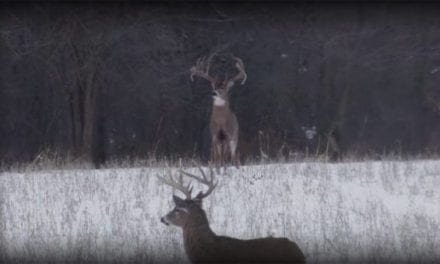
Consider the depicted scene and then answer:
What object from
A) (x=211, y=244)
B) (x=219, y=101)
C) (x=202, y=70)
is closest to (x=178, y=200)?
(x=211, y=244)

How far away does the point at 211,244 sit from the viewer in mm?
7555

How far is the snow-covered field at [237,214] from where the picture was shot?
7516 millimetres

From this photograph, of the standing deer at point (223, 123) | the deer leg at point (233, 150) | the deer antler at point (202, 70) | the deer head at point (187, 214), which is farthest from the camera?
the deer antler at point (202, 70)

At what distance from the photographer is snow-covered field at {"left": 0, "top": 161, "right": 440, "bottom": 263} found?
7516 millimetres

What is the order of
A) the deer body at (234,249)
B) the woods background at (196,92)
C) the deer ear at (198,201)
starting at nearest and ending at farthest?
the deer body at (234,249) → the deer ear at (198,201) → the woods background at (196,92)

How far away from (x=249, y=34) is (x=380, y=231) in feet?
29.1

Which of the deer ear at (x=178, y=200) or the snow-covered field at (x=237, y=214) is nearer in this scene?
the snow-covered field at (x=237, y=214)

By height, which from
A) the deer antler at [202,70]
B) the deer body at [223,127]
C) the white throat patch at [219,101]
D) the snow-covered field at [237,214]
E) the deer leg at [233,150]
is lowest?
the snow-covered field at [237,214]

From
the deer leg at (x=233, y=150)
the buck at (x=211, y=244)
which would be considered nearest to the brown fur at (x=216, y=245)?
the buck at (x=211, y=244)

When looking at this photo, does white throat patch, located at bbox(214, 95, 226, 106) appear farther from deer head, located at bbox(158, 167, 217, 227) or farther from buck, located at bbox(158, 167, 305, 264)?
deer head, located at bbox(158, 167, 217, 227)

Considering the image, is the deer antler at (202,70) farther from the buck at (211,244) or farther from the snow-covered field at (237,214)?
the buck at (211,244)

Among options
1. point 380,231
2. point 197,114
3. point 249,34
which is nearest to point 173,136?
point 197,114

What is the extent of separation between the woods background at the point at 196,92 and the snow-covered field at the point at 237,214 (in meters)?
5.36

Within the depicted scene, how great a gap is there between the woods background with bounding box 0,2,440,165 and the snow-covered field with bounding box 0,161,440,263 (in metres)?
5.36
